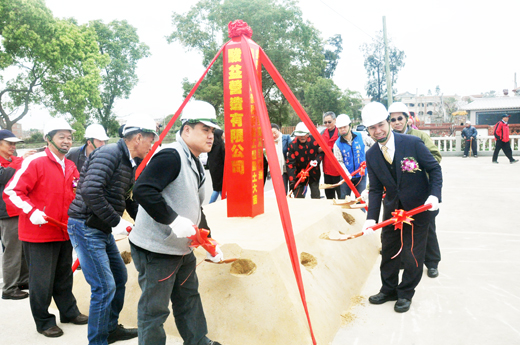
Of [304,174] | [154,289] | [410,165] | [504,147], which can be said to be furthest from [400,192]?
[504,147]

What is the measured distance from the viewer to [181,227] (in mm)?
2074

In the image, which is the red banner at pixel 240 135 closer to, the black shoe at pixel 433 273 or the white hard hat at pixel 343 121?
the white hard hat at pixel 343 121

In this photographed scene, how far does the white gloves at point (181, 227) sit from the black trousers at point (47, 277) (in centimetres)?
157

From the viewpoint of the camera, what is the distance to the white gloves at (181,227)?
2.07 meters

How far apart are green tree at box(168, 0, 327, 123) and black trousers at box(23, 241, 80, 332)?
81.9 ft

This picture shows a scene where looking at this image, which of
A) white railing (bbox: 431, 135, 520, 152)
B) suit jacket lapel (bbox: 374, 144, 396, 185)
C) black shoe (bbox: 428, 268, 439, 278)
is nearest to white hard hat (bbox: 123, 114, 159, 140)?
suit jacket lapel (bbox: 374, 144, 396, 185)

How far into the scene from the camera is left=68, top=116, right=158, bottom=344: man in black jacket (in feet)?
8.52

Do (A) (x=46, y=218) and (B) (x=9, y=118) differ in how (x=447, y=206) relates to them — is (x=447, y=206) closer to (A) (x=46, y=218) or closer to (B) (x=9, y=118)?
(A) (x=46, y=218)

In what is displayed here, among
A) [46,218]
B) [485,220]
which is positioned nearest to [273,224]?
→ [46,218]

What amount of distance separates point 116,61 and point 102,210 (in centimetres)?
3254

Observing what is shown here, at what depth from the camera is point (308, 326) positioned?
9.00 feet

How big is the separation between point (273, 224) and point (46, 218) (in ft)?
6.87

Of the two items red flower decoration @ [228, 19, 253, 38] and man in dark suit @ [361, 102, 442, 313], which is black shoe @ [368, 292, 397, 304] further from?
red flower decoration @ [228, 19, 253, 38]

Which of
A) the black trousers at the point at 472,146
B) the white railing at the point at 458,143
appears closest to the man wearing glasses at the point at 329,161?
the black trousers at the point at 472,146
